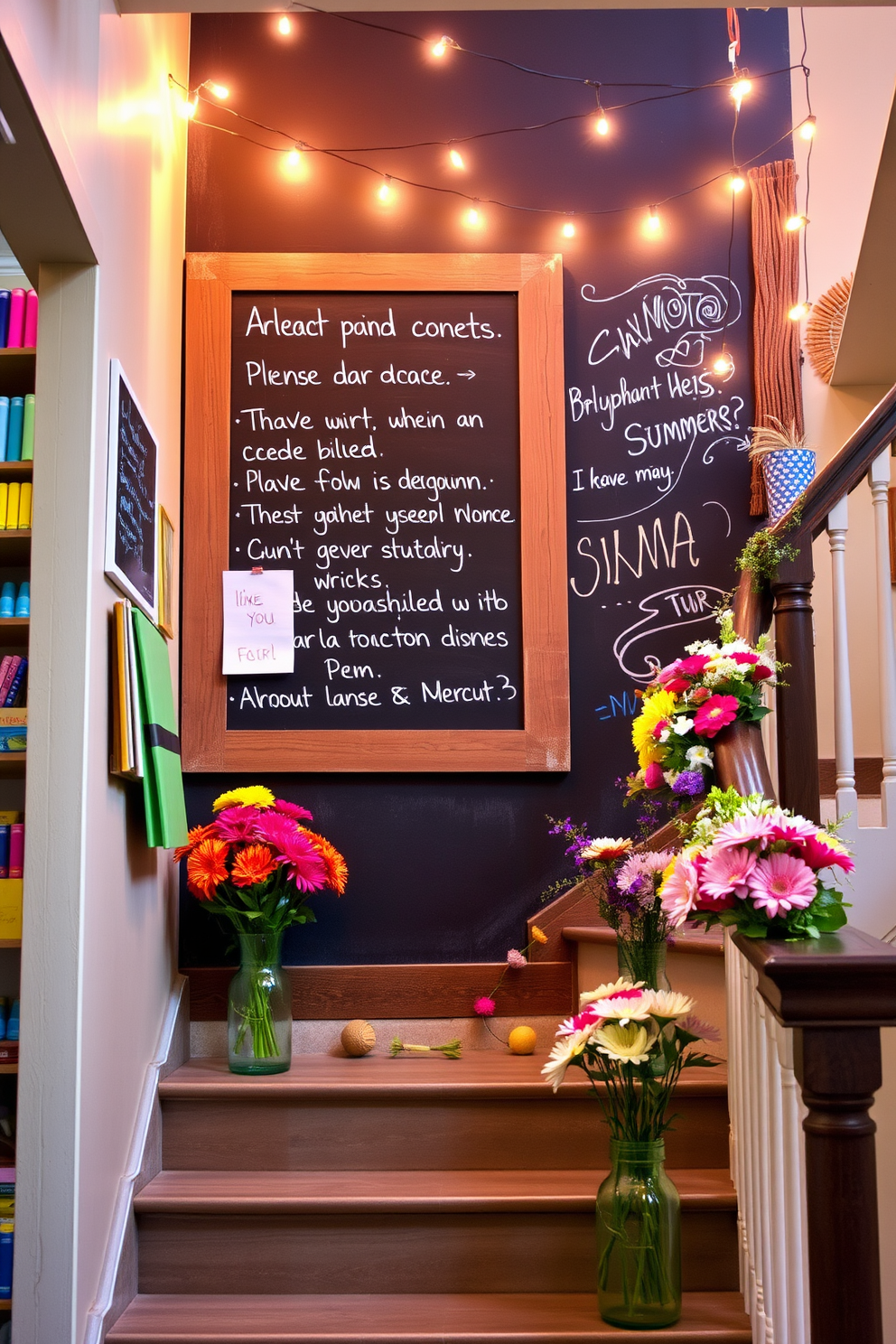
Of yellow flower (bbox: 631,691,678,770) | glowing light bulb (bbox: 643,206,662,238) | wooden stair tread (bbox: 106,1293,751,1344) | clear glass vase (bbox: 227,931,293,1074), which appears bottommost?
wooden stair tread (bbox: 106,1293,751,1344)

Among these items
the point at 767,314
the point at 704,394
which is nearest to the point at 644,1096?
the point at 704,394

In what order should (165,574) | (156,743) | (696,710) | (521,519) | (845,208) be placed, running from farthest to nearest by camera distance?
1. (845,208)
2. (521,519)
3. (165,574)
4. (156,743)
5. (696,710)

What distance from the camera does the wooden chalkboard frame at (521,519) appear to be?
10.3 feet

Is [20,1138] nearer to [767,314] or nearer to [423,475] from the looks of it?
[423,475]

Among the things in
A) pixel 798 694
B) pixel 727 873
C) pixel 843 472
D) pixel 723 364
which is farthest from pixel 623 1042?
pixel 723 364

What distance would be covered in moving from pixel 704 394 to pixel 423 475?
853mm

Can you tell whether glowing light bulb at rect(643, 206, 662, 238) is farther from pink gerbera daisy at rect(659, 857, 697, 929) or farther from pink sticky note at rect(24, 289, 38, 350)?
pink gerbera daisy at rect(659, 857, 697, 929)

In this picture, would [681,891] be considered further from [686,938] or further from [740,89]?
[740,89]

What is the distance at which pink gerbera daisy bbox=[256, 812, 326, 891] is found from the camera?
2637 mm

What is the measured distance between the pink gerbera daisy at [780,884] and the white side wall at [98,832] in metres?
1.17

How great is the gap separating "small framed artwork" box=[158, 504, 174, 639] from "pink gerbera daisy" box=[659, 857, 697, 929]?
165 cm

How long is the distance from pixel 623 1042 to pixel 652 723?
0.65m

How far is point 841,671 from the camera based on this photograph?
2477 mm

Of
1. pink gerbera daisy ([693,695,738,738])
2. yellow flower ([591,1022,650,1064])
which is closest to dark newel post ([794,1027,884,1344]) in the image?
yellow flower ([591,1022,650,1064])
